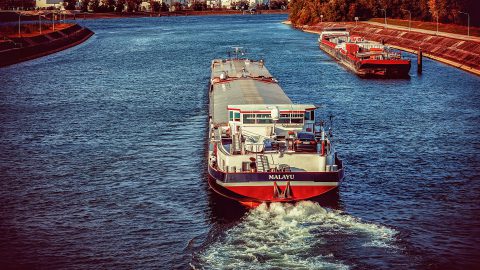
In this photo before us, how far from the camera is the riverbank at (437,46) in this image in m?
113

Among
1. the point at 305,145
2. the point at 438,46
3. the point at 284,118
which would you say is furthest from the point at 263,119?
the point at 438,46

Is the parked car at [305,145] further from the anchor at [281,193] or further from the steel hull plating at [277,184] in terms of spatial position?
the anchor at [281,193]

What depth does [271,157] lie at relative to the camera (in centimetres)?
4412

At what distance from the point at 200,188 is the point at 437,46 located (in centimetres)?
9648

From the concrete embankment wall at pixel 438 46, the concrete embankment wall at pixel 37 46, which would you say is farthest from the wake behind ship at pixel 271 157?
the concrete embankment wall at pixel 37 46

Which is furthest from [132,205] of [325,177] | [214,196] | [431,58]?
[431,58]

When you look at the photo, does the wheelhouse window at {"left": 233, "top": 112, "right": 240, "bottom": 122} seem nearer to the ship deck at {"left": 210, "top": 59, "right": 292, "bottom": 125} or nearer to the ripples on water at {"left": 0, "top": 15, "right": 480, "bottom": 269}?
the ship deck at {"left": 210, "top": 59, "right": 292, "bottom": 125}

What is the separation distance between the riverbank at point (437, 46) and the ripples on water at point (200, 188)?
18232 mm

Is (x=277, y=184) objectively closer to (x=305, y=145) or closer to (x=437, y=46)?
(x=305, y=145)

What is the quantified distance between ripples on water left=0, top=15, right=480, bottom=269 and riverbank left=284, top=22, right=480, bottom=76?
1823 centimetres

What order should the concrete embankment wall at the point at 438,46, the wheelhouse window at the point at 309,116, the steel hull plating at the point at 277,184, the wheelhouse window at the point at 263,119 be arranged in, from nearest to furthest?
the steel hull plating at the point at 277,184 < the wheelhouse window at the point at 263,119 < the wheelhouse window at the point at 309,116 < the concrete embankment wall at the point at 438,46

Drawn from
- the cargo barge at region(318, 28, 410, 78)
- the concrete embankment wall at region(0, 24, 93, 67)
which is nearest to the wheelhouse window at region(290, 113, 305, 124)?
the cargo barge at region(318, 28, 410, 78)

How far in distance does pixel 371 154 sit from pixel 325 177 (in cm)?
1552

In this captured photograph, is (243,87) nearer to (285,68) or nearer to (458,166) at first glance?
(458,166)
